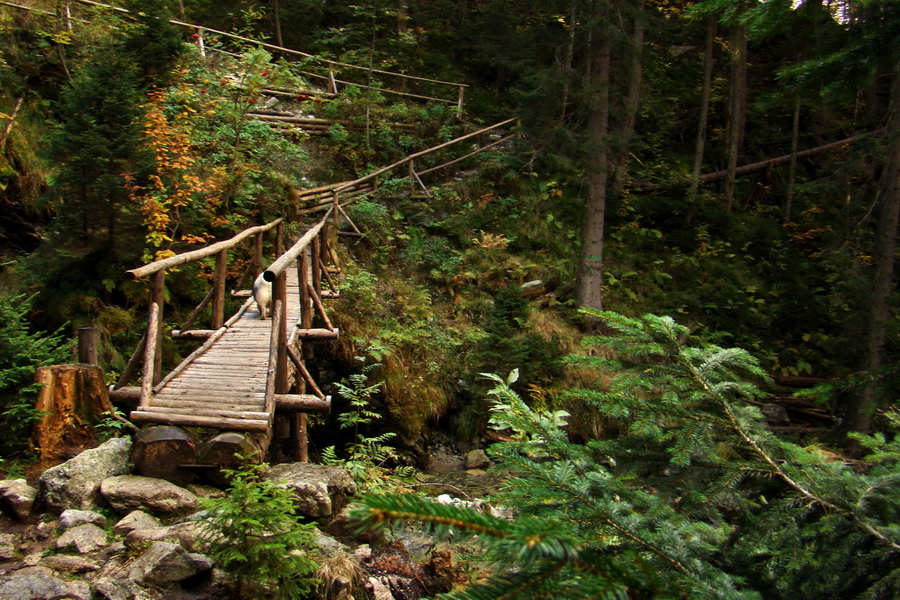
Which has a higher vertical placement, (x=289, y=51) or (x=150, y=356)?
(x=289, y=51)

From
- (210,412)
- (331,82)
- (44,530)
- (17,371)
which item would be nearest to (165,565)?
(44,530)

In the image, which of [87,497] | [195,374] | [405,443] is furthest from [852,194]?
[87,497]

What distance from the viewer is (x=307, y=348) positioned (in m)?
8.14

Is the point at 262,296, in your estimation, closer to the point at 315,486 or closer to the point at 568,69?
the point at 315,486

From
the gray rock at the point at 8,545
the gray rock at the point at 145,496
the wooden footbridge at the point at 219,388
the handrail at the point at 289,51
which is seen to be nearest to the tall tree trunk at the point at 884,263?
the wooden footbridge at the point at 219,388

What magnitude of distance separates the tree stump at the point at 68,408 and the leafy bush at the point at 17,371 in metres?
0.11

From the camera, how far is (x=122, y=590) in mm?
3332

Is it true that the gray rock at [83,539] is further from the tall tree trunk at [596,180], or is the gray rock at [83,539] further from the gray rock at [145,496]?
the tall tree trunk at [596,180]

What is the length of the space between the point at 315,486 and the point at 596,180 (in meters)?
9.26

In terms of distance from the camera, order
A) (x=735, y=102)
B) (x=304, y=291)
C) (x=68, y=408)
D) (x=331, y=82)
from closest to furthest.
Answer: (x=68, y=408) < (x=304, y=291) < (x=735, y=102) < (x=331, y=82)

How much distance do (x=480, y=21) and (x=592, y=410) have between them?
51.9 ft

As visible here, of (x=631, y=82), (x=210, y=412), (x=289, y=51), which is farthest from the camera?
(x=289, y=51)

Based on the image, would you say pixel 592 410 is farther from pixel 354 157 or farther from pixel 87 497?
pixel 354 157

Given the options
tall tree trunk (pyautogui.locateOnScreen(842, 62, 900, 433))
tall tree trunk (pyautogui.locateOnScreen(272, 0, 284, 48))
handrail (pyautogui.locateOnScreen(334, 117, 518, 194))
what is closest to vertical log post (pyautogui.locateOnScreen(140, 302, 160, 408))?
handrail (pyautogui.locateOnScreen(334, 117, 518, 194))
